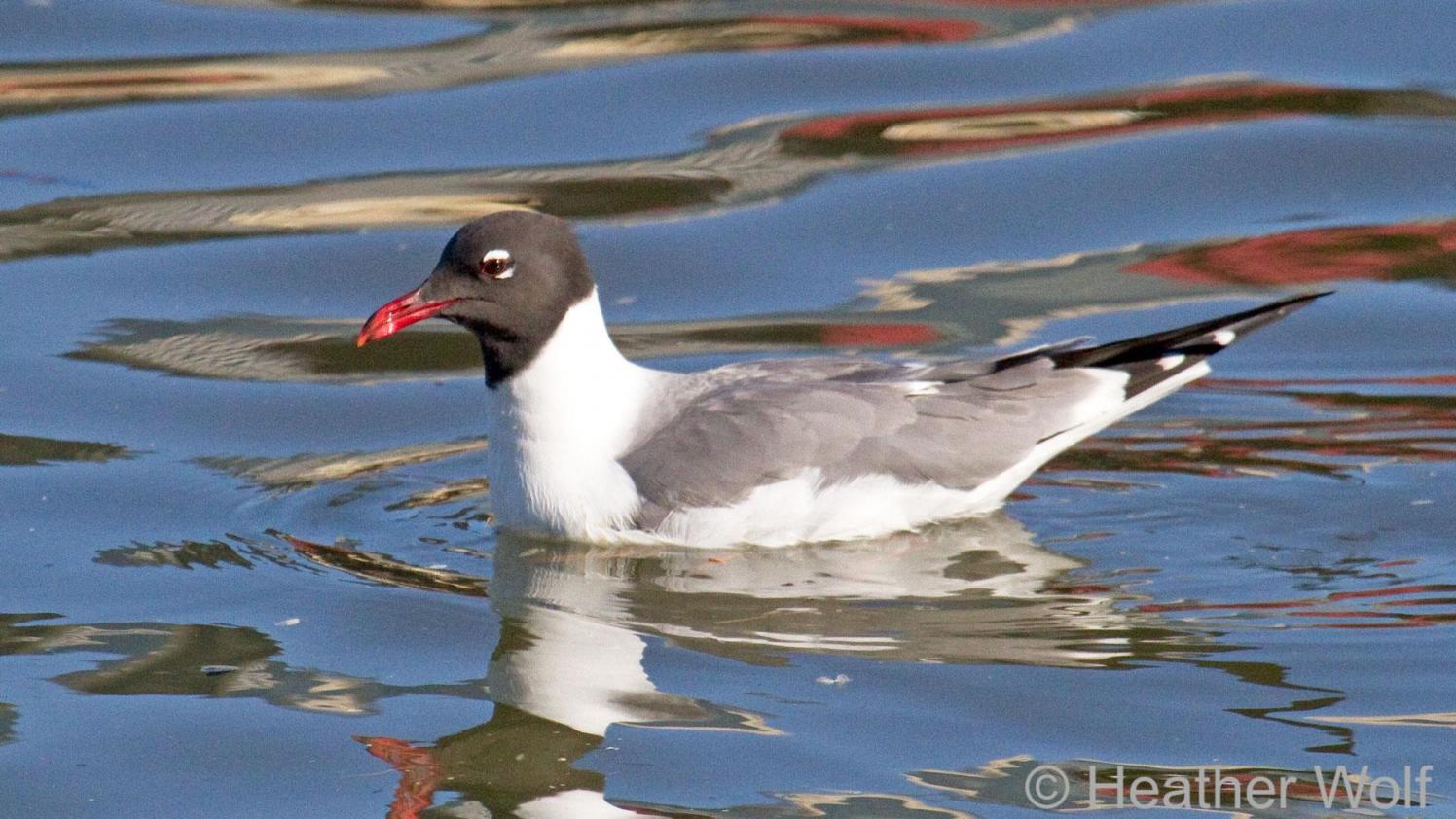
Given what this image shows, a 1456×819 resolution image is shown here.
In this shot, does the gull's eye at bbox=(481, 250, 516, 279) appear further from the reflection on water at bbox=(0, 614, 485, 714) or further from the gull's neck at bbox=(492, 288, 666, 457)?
the reflection on water at bbox=(0, 614, 485, 714)

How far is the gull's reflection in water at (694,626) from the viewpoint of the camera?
557 cm

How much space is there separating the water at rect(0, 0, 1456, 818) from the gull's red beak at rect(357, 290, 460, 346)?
723 millimetres

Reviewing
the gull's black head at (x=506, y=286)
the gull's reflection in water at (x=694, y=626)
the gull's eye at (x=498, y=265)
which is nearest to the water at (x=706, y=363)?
the gull's reflection in water at (x=694, y=626)

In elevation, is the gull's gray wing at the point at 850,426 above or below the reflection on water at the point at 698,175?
below

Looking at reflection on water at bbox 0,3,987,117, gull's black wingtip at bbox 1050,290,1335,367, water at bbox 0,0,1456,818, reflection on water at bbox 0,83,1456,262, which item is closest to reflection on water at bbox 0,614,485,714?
water at bbox 0,0,1456,818

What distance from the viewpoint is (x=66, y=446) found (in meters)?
8.23

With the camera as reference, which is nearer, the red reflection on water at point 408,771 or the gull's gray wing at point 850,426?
the red reflection on water at point 408,771

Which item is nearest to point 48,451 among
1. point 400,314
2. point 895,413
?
point 400,314

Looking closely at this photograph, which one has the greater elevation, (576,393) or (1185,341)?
(1185,341)

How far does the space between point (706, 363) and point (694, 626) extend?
2.72m

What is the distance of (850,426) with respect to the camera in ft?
24.0

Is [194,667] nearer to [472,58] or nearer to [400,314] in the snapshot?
[400,314]

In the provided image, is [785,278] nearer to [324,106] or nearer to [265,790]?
[324,106]

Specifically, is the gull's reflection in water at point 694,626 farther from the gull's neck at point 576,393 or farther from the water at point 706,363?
the gull's neck at point 576,393
